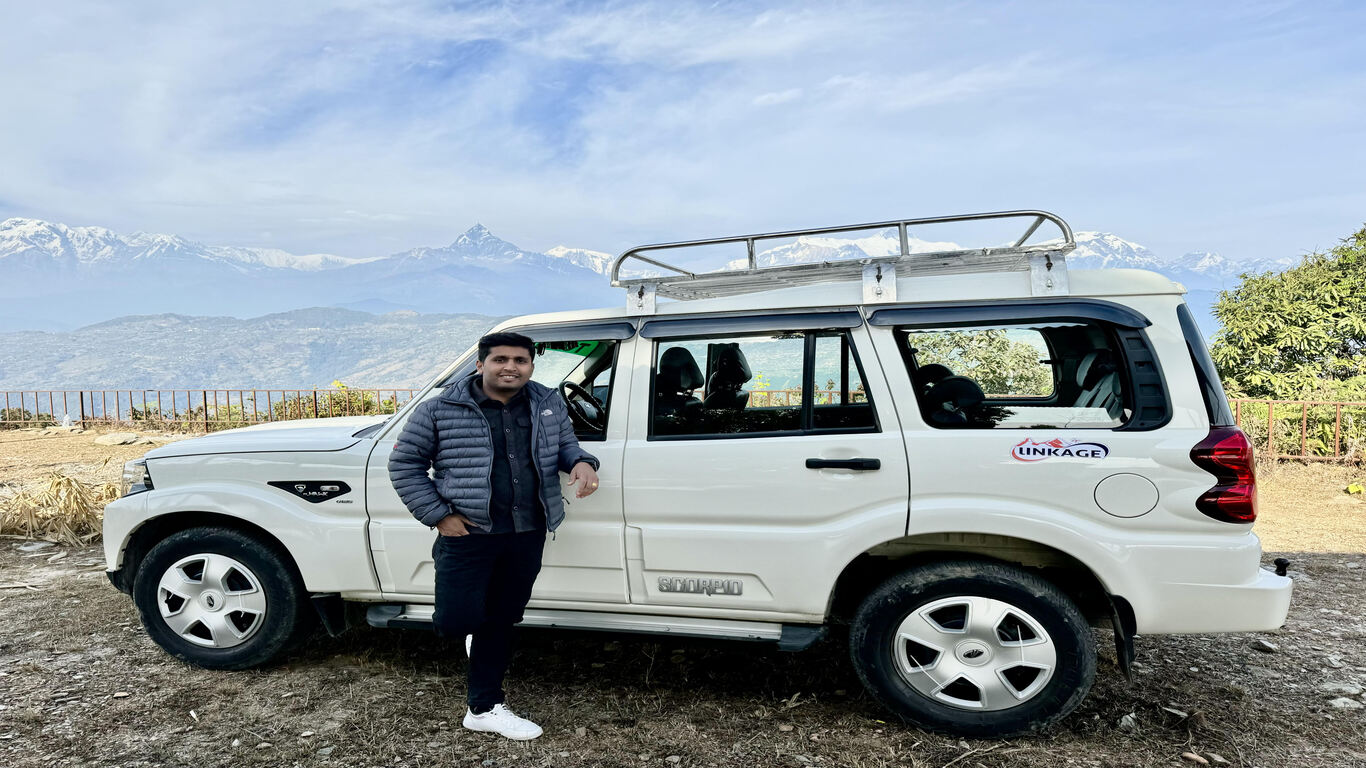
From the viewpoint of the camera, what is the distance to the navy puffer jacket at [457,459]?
318 cm

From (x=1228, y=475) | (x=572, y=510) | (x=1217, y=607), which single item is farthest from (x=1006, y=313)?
(x=572, y=510)

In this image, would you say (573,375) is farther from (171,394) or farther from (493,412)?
(171,394)

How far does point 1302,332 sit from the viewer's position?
475 inches

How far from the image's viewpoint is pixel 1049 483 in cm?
317

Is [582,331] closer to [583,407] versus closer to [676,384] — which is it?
[583,407]

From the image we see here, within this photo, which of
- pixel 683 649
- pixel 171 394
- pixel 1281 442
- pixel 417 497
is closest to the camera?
pixel 417 497

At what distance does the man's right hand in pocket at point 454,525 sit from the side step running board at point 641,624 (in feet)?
2.25

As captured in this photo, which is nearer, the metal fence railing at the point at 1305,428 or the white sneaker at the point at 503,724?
the white sneaker at the point at 503,724

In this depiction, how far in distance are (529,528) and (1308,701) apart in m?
3.49

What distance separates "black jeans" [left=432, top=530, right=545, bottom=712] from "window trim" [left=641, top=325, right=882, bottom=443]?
2.34 ft

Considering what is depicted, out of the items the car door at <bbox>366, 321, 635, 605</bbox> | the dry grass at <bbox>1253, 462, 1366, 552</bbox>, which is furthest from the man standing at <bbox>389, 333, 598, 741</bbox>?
the dry grass at <bbox>1253, 462, 1366, 552</bbox>

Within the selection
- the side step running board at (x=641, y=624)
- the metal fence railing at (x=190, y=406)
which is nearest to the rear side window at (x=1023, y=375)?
the side step running board at (x=641, y=624)

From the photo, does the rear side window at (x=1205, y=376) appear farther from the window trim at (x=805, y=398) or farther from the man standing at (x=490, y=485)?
the man standing at (x=490, y=485)

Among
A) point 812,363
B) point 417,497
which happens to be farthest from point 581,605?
point 812,363
